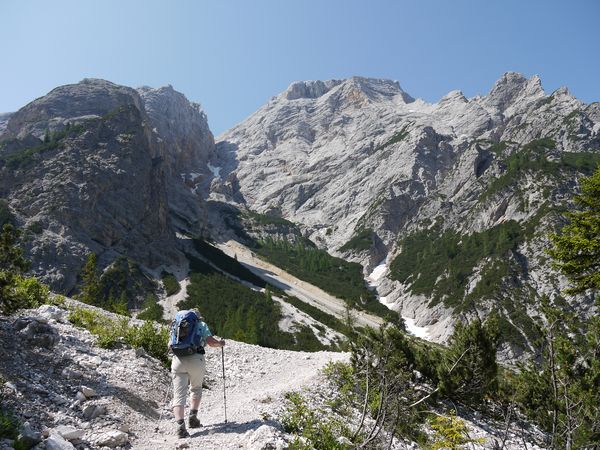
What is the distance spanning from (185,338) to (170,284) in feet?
275

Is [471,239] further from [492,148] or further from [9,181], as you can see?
[9,181]

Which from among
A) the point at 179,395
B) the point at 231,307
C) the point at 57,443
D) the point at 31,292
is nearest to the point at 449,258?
the point at 231,307

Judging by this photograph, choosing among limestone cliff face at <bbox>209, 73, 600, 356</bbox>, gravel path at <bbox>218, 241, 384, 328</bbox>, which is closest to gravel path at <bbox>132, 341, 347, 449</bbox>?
gravel path at <bbox>218, 241, 384, 328</bbox>

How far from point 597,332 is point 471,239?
115 meters

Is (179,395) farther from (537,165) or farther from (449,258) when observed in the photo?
(537,165)

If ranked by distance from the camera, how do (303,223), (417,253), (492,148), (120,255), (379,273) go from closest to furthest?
(120,255) < (417,253) < (379,273) < (492,148) < (303,223)

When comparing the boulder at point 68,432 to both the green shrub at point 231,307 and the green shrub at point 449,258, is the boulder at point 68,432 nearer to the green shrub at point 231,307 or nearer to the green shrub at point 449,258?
the green shrub at point 231,307

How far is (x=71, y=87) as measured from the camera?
176250mm

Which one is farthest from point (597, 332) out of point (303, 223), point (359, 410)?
point (303, 223)

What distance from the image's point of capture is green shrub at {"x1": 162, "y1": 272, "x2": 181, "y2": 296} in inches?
3331

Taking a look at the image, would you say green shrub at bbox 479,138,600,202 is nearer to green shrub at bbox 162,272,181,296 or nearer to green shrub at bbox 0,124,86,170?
green shrub at bbox 162,272,181,296

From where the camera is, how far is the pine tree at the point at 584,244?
45.1 ft

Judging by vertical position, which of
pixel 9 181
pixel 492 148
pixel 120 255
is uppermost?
pixel 492 148

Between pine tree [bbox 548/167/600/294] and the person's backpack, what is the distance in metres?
13.1
